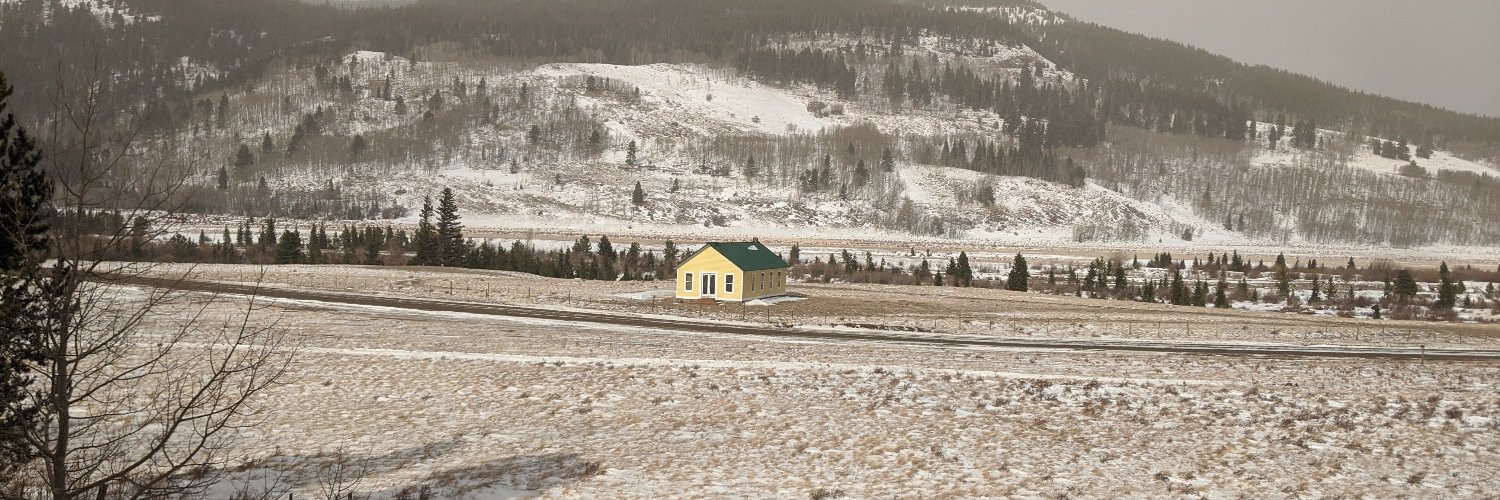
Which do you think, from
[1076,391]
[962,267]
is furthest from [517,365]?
[962,267]

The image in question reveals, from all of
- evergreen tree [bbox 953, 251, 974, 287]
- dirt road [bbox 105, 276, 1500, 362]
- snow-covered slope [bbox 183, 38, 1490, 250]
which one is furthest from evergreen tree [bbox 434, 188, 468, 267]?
snow-covered slope [bbox 183, 38, 1490, 250]

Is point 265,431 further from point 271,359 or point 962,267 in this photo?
point 962,267

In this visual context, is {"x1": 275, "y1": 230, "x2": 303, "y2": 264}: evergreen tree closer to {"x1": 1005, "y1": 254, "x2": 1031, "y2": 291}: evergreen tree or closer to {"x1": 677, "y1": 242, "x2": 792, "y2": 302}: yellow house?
{"x1": 677, "y1": 242, "x2": 792, "y2": 302}: yellow house

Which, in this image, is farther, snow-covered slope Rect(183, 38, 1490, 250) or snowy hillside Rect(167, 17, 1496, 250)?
snowy hillside Rect(167, 17, 1496, 250)

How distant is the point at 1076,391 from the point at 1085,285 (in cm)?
6251

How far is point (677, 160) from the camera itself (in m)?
195

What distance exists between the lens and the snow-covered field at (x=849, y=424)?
51.7 feet

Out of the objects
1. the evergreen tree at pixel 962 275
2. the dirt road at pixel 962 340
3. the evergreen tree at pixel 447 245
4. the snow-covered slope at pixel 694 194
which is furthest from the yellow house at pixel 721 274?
the snow-covered slope at pixel 694 194

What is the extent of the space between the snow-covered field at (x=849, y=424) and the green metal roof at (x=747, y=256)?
23939mm

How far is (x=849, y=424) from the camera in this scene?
66.3ft

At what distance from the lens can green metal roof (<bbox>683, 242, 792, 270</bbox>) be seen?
54438mm

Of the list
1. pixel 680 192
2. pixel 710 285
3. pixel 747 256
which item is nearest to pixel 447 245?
pixel 710 285

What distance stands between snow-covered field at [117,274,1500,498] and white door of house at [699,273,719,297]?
2398 centimetres

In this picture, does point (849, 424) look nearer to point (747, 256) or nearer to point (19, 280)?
point (19, 280)
